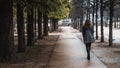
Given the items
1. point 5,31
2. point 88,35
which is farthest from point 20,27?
point 88,35

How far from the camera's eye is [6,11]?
59.8ft

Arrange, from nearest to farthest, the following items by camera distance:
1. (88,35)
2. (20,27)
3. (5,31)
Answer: (5,31) → (88,35) → (20,27)

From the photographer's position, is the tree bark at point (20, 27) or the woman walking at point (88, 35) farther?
the tree bark at point (20, 27)

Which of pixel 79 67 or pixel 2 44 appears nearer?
pixel 79 67

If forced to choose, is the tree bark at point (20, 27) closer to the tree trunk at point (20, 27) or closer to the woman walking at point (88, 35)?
the tree trunk at point (20, 27)

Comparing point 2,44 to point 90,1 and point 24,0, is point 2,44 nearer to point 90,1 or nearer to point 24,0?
point 24,0

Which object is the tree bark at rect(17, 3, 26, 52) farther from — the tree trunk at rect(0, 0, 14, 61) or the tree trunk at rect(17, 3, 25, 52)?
the tree trunk at rect(0, 0, 14, 61)

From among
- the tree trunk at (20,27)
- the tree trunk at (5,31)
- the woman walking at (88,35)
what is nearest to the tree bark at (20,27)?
the tree trunk at (20,27)

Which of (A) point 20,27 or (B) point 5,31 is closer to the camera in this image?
(B) point 5,31

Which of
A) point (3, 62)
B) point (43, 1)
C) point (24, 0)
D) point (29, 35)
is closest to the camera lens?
point (3, 62)

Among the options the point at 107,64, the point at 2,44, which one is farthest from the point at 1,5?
the point at 107,64

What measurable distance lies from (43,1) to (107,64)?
6482 millimetres

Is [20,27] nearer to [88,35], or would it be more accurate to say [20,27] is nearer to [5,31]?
[5,31]

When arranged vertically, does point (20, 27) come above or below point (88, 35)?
above
